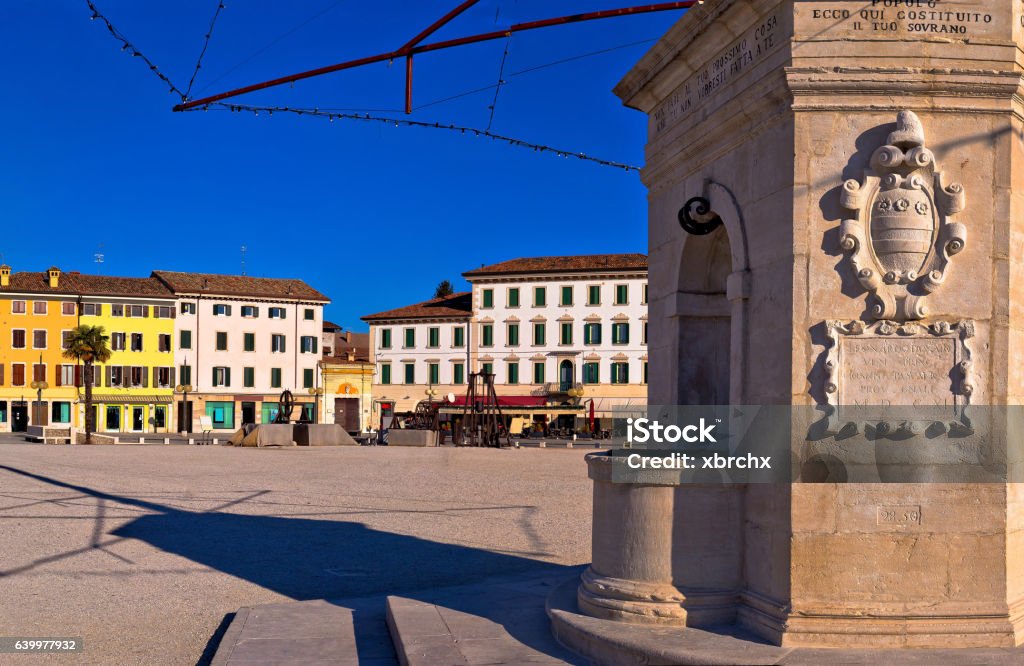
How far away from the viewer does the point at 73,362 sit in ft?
212

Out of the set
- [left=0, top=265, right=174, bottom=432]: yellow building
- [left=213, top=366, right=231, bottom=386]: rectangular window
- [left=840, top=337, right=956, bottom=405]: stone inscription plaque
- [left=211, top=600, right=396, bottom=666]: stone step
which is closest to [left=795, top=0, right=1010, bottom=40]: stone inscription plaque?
[left=840, top=337, right=956, bottom=405]: stone inscription plaque

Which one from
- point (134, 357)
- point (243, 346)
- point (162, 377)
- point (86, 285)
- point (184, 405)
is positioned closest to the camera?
point (184, 405)

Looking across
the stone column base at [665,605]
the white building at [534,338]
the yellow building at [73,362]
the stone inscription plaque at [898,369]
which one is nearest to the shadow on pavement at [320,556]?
the stone column base at [665,605]

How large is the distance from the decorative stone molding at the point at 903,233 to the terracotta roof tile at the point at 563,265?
57.9 metres

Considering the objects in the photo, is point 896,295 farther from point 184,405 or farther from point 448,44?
point 184,405

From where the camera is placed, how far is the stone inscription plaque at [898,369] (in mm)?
6246

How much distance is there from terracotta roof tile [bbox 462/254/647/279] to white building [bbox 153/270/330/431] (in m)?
12.3

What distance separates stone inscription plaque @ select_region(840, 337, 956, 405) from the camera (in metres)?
6.25

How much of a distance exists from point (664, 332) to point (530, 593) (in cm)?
249

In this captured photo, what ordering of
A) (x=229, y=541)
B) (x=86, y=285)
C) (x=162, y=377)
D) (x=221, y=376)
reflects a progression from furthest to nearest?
1. (x=221, y=376)
2. (x=162, y=377)
3. (x=86, y=285)
4. (x=229, y=541)

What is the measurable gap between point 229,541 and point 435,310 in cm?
5602

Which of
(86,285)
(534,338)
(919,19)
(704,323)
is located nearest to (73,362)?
(86,285)

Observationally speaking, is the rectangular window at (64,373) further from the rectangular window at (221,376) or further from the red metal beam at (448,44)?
the red metal beam at (448,44)

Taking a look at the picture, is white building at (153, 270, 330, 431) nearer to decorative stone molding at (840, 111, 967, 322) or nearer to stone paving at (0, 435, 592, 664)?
stone paving at (0, 435, 592, 664)
